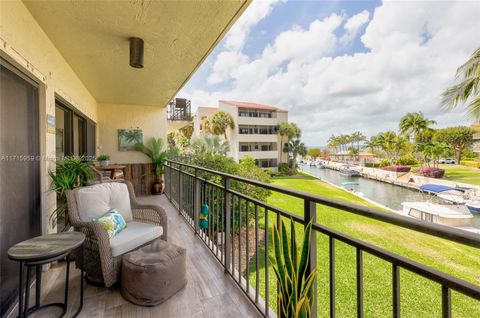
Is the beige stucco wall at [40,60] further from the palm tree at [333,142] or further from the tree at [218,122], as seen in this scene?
the palm tree at [333,142]

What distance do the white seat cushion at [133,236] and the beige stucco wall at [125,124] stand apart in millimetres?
4555

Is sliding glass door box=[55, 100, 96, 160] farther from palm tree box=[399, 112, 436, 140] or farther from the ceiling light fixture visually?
palm tree box=[399, 112, 436, 140]

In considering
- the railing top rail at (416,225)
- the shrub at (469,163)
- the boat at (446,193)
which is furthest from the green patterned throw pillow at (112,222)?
the shrub at (469,163)

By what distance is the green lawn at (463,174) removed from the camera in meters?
21.5

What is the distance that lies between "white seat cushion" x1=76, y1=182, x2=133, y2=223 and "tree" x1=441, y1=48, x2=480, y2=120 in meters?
10.3

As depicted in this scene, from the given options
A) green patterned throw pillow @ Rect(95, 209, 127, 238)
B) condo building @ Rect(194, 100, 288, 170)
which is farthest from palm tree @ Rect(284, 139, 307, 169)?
green patterned throw pillow @ Rect(95, 209, 127, 238)

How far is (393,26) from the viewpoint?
17.1 meters

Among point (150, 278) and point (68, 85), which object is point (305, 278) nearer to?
point (150, 278)

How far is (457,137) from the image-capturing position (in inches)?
1059

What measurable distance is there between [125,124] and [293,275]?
6.49 m

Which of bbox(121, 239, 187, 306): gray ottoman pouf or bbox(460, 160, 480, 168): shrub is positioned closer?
bbox(121, 239, 187, 306): gray ottoman pouf

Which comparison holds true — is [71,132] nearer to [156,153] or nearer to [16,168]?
[16,168]

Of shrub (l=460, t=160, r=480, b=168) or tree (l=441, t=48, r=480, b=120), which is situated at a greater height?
tree (l=441, t=48, r=480, b=120)

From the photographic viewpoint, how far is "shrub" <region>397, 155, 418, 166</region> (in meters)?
28.6
